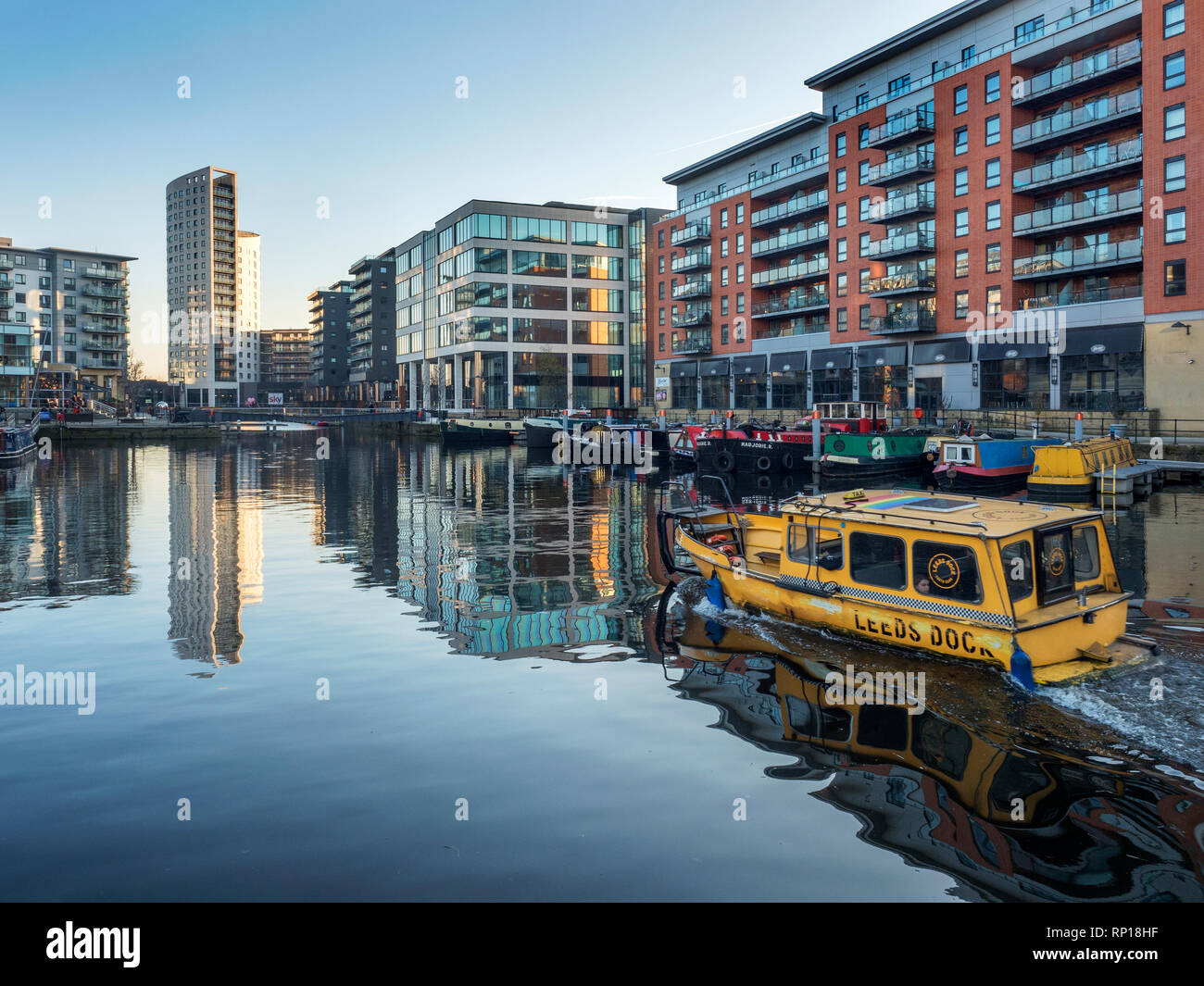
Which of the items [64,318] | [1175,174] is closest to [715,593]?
[1175,174]

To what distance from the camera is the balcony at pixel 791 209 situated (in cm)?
7462

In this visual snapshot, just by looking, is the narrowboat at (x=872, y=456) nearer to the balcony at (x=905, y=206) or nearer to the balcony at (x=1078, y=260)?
the balcony at (x=1078, y=260)

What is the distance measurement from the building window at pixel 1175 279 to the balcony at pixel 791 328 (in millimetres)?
28653

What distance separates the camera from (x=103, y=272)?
139m

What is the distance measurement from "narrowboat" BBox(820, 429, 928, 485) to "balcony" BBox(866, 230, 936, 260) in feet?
75.3

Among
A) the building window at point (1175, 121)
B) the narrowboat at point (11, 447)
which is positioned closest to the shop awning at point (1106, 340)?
the building window at point (1175, 121)

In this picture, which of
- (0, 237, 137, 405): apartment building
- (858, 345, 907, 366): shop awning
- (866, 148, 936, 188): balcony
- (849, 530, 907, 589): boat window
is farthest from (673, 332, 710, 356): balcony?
(0, 237, 137, 405): apartment building

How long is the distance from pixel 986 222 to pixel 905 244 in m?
6.00

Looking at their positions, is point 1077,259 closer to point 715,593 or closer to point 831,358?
point 831,358

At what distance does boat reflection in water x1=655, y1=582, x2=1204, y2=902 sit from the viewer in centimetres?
759

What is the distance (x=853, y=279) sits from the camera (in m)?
70.1

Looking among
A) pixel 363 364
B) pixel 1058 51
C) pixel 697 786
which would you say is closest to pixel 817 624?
pixel 697 786

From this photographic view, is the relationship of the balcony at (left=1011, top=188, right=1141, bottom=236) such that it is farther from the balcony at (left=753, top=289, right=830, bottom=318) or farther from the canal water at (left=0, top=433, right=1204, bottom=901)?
the canal water at (left=0, top=433, right=1204, bottom=901)
